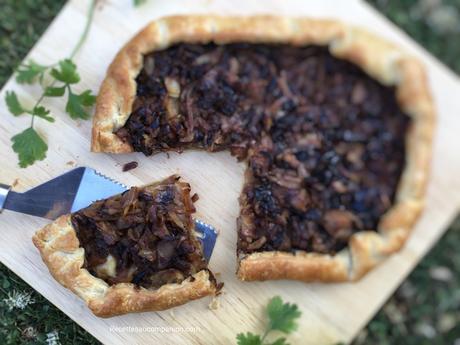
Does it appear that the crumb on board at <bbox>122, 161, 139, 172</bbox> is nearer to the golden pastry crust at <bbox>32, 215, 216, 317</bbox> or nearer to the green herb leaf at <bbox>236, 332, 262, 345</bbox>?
the golden pastry crust at <bbox>32, 215, 216, 317</bbox>

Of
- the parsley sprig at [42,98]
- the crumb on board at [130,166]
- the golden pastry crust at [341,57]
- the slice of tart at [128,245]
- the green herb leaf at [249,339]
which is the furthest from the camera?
the crumb on board at [130,166]

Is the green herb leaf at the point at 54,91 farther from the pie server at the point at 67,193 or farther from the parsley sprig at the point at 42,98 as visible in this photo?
the pie server at the point at 67,193

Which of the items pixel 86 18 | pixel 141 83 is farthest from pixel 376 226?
pixel 86 18

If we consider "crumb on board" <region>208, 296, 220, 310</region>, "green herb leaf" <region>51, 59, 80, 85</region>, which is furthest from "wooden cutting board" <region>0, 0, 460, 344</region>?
"green herb leaf" <region>51, 59, 80, 85</region>

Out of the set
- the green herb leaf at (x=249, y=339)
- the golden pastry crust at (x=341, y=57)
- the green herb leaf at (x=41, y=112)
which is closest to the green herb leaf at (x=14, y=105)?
the green herb leaf at (x=41, y=112)

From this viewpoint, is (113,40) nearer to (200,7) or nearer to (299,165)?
(200,7)
